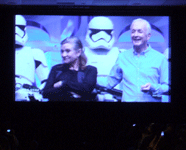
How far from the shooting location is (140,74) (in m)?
7.04

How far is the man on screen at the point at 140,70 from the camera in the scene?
6992 mm

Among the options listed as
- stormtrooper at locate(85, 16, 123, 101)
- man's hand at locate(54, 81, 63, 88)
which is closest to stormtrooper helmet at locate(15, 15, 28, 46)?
man's hand at locate(54, 81, 63, 88)

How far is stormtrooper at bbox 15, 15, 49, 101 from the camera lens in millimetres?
6910

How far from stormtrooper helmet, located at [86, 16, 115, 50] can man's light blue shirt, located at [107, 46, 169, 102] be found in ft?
1.48

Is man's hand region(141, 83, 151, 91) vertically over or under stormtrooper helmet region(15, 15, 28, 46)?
under

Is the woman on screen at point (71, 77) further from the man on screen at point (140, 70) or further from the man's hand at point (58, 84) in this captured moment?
the man on screen at point (140, 70)

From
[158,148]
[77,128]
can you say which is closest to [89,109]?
[77,128]

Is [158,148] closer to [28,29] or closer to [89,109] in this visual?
[89,109]

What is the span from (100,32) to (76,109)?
1919 millimetres

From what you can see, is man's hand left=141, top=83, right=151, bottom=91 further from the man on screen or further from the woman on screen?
the woman on screen

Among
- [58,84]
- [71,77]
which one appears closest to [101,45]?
[71,77]

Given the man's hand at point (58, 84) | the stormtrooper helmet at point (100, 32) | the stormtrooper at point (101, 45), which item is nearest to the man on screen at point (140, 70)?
the stormtrooper at point (101, 45)

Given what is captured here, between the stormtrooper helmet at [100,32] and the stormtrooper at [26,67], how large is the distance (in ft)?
4.02

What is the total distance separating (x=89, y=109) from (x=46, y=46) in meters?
1.80
